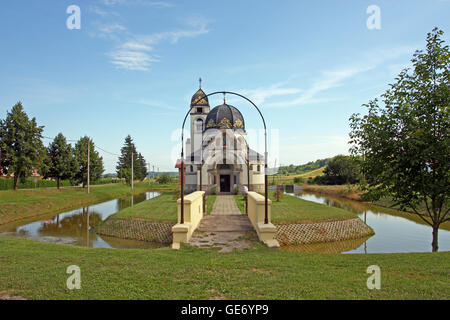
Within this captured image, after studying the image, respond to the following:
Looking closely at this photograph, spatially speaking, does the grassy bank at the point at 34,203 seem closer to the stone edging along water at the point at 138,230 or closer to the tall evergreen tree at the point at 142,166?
the stone edging along water at the point at 138,230

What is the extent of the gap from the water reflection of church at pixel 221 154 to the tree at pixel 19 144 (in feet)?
65.9

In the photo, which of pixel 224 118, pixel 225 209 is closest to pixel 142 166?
pixel 224 118

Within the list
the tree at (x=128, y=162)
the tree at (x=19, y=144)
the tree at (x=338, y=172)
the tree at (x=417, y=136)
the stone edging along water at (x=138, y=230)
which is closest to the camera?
the tree at (x=417, y=136)

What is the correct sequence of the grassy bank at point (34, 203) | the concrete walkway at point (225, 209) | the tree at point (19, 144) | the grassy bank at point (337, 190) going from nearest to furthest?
the concrete walkway at point (225, 209) → the grassy bank at point (34, 203) → the tree at point (19, 144) → the grassy bank at point (337, 190)

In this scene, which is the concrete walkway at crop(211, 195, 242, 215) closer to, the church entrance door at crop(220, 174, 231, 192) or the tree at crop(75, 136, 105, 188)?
the church entrance door at crop(220, 174, 231, 192)

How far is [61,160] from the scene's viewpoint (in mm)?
39781

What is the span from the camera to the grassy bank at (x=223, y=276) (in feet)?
15.1

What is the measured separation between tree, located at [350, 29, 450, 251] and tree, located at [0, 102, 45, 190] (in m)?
36.2

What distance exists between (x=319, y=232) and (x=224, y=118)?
98.3ft

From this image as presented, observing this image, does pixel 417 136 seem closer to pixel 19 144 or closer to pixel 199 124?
Result: pixel 19 144

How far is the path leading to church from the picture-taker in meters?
9.41

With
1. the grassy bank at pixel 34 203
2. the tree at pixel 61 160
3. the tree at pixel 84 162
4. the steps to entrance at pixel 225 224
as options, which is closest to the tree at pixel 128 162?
the tree at pixel 84 162
